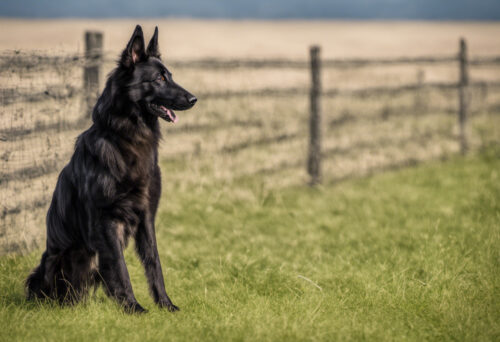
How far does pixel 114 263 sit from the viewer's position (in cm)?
354

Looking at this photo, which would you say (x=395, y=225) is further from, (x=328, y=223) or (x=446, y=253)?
(x=446, y=253)

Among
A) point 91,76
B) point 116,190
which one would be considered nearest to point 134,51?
point 116,190

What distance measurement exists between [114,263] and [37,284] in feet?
2.02

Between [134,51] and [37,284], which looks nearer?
[134,51]

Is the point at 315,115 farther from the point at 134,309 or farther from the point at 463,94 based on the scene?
the point at 134,309

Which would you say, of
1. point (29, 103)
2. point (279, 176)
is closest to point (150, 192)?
point (29, 103)

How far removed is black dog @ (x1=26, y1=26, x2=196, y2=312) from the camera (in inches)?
138

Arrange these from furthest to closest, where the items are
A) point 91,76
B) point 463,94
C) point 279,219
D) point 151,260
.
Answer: point 463,94 → point 279,219 → point 91,76 → point 151,260

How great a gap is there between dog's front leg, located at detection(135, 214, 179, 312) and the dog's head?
2.37 feet

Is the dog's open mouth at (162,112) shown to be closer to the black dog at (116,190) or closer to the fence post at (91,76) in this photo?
the black dog at (116,190)

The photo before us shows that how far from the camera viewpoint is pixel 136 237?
147 inches

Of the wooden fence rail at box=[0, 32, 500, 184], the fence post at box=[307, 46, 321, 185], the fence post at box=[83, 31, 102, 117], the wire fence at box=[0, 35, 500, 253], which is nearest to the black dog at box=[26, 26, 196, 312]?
the wire fence at box=[0, 35, 500, 253]

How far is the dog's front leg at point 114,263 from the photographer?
351cm

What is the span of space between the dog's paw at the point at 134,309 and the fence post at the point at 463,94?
847cm
